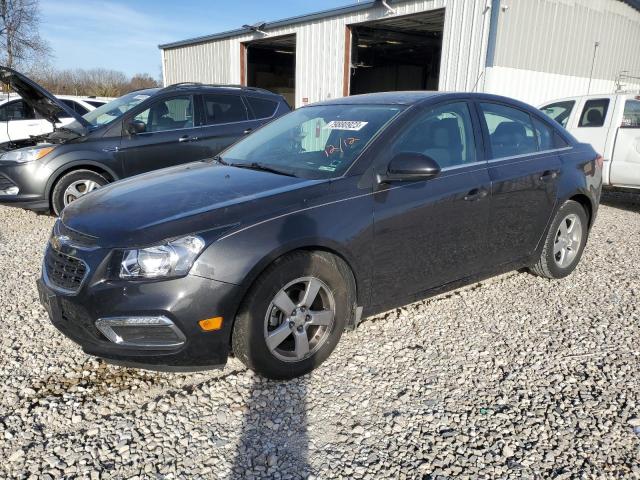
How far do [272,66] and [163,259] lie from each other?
25316 millimetres

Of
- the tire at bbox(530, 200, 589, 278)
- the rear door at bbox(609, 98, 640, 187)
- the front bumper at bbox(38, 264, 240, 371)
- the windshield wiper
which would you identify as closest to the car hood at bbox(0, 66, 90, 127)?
the windshield wiper

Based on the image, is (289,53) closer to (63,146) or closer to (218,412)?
(63,146)

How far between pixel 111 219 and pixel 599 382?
9.51 ft

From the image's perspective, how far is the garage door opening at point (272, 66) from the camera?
21466 millimetres

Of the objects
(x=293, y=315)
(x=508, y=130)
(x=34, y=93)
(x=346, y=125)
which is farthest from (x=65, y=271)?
(x=34, y=93)

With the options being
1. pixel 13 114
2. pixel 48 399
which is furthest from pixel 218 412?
pixel 13 114

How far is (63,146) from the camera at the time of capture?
6180 mm

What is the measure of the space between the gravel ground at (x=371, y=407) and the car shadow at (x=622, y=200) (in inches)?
214

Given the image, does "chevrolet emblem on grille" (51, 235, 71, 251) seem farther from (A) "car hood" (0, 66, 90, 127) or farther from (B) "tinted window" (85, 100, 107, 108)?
(B) "tinted window" (85, 100, 107, 108)

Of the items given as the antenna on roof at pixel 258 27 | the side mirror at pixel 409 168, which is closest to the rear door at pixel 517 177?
the side mirror at pixel 409 168

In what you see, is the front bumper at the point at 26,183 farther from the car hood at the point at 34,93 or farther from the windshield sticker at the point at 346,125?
the windshield sticker at the point at 346,125

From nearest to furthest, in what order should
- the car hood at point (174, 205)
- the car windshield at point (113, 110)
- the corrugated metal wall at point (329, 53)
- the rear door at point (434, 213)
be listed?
the car hood at point (174, 205) < the rear door at point (434, 213) < the car windshield at point (113, 110) < the corrugated metal wall at point (329, 53)

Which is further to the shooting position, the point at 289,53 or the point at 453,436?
the point at 289,53

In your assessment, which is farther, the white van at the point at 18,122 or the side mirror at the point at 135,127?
the white van at the point at 18,122
